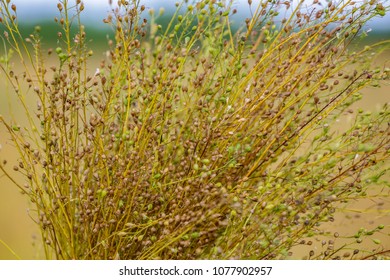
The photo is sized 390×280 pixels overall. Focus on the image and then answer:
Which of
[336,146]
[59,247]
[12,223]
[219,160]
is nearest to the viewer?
[336,146]

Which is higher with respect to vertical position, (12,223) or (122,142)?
(122,142)

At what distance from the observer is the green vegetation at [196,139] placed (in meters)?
1.69

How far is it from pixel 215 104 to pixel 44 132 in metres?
0.53

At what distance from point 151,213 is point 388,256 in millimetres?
755

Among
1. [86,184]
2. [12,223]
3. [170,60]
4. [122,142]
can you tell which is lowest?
[12,223]

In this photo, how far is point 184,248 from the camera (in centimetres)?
185

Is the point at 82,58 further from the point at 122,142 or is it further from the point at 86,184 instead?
the point at 86,184

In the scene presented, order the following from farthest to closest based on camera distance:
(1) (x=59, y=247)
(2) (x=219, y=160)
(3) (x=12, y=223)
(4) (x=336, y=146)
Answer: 1. (3) (x=12, y=223)
2. (1) (x=59, y=247)
3. (2) (x=219, y=160)
4. (4) (x=336, y=146)

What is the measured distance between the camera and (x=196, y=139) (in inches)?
69.8

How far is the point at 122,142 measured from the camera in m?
1.76

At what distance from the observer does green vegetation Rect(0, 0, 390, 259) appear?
1691 millimetres
